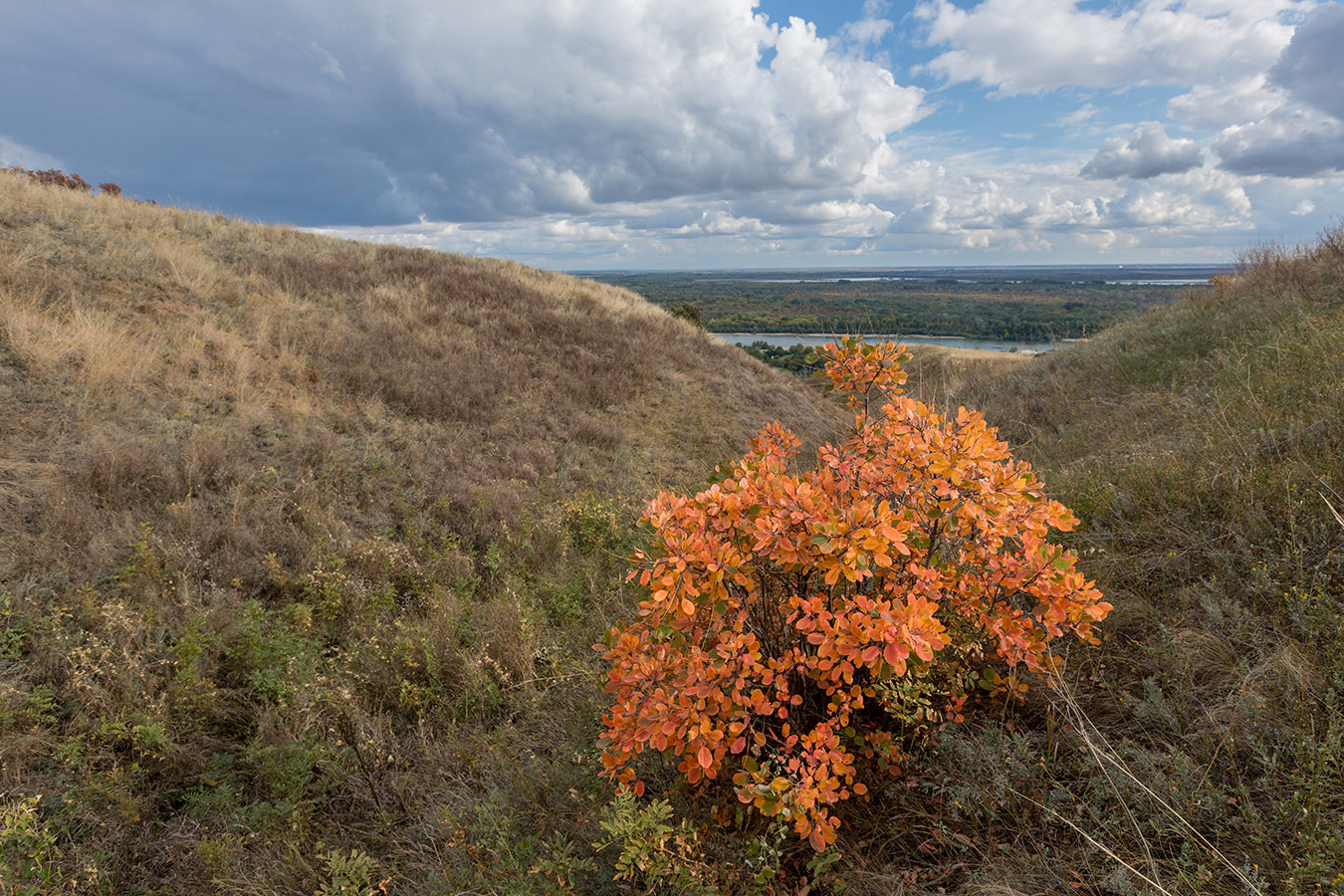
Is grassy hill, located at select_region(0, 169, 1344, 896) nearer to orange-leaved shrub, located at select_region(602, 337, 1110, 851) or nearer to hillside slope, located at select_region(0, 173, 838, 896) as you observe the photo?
hillside slope, located at select_region(0, 173, 838, 896)

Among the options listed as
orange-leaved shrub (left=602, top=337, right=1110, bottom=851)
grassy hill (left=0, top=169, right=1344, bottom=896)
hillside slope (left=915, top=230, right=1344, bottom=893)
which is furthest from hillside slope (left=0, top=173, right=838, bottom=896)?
hillside slope (left=915, top=230, right=1344, bottom=893)

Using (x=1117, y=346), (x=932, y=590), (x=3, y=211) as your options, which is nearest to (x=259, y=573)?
(x=932, y=590)

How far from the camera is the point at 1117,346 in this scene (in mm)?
12273

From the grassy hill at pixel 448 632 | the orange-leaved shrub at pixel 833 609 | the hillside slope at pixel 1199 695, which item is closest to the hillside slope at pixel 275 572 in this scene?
the grassy hill at pixel 448 632

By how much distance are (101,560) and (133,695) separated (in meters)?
1.64

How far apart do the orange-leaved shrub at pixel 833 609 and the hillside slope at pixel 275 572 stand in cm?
98

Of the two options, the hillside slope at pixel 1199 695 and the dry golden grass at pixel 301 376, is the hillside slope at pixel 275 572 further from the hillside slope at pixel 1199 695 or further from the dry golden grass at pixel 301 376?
the hillside slope at pixel 1199 695

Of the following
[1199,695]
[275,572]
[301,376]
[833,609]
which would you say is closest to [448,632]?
[275,572]

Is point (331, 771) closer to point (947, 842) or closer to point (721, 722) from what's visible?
point (721, 722)

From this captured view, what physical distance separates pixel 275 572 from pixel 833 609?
4.70 metres

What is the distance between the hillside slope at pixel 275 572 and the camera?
3.00 meters

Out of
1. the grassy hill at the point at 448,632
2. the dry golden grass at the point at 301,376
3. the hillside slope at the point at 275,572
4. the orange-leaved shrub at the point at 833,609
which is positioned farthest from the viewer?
the dry golden grass at the point at 301,376

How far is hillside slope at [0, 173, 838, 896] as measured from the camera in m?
3.00

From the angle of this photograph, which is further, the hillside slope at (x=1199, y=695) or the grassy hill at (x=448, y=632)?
the grassy hill at (x=448, y=632)
